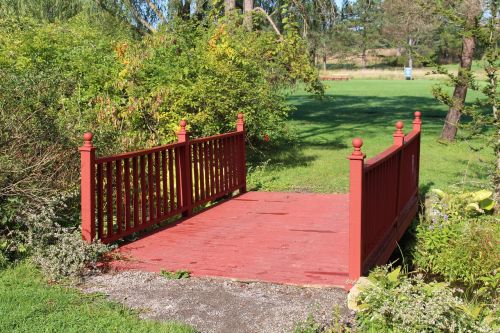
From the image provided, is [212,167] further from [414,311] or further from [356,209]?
[414,311]

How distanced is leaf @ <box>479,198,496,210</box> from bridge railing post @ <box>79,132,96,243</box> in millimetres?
5054

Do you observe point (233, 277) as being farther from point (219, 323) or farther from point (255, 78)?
point (255, 78)

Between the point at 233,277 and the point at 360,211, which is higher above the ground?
the point at 360,211

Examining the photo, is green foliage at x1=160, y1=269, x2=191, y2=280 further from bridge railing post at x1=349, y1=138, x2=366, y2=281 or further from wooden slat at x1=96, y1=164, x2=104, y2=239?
bridge railing post at x1=349, y1=138, x2=366, y2=281

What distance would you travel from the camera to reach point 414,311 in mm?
3812

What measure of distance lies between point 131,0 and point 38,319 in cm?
1495

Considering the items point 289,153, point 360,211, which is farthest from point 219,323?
point 289,153

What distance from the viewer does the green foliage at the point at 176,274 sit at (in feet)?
17.2

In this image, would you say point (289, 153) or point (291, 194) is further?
point (289, 153)

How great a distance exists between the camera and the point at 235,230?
7.14 meters

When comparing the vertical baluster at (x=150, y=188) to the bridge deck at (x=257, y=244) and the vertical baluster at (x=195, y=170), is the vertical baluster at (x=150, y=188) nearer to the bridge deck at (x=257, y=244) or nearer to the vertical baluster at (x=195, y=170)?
the bridge deck at (x=257, y=244)

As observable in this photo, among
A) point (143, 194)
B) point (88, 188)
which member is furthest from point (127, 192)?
point (88, 188)

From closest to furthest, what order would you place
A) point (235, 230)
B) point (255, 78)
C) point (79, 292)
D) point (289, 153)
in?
point (79, 292), point (235, 230), point (255, 78), point (289, 153)

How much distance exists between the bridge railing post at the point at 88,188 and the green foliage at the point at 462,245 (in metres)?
3.97
